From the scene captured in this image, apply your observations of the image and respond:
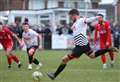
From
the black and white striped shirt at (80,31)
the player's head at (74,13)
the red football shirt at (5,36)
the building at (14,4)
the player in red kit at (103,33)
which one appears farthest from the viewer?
the building at (14,4)

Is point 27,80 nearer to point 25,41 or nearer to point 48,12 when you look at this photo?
point 25,41

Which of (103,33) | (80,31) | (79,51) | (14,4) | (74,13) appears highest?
(74,13)

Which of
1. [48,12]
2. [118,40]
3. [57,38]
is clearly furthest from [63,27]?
[48,12]

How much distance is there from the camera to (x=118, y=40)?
42.4 m

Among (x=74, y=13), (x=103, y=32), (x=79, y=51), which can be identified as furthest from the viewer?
(x=103, y=32)

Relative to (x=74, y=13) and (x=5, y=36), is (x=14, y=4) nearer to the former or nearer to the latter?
(x=5, y=36)

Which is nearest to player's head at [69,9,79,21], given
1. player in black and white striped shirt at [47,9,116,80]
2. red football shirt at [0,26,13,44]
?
player in black and white striped shirt at [47,9,116,80]

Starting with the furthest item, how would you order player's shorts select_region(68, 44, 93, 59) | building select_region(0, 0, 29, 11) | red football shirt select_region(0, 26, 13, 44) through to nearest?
building select_region(0, 0, 29, 11) → red football shirt select_region(0, 26, 13, 44) → player's shorts select_region(68, 44, 93, 59)

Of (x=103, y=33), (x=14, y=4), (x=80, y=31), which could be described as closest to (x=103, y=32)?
(x=103, y=33)

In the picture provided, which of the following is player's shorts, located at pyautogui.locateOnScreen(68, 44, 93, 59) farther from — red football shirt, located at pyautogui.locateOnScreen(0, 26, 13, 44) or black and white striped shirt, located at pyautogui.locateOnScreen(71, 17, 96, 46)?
red football shirt, located at pyautogui.locateOnScreen(0, 26, 13, 44)

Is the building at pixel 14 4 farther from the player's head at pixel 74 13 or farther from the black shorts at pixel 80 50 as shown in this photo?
the player's head at pixel 74 13

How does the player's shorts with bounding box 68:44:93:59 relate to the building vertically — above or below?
above

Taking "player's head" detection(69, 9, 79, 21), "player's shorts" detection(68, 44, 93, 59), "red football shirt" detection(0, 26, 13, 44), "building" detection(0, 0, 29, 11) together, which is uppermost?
"player's head" detection(69, 9, 79, 21)

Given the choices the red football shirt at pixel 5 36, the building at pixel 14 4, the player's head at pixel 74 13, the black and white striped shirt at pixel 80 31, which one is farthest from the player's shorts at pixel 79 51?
the building at pixel 14 4
